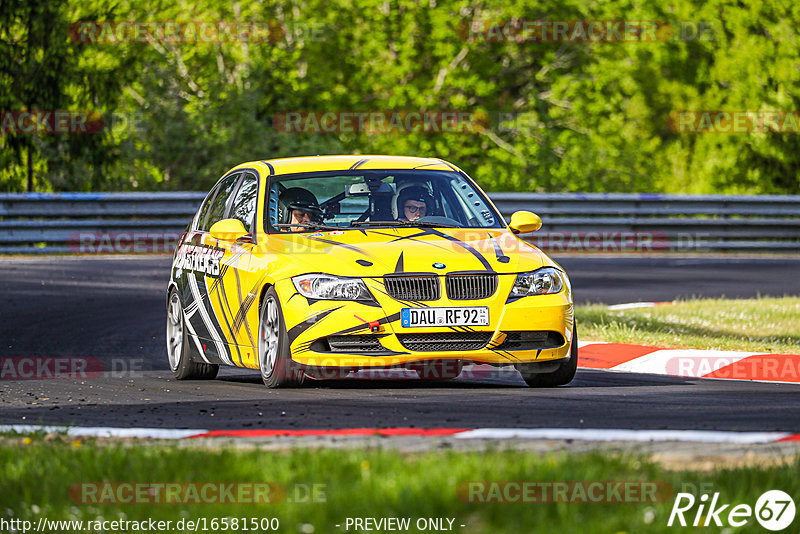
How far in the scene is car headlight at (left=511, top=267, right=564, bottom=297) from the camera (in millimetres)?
9531

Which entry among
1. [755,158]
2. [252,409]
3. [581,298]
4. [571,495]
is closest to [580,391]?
[252,409]

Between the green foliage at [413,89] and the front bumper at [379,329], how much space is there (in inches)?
744

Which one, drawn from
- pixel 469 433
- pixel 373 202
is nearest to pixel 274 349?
pixel 373 202

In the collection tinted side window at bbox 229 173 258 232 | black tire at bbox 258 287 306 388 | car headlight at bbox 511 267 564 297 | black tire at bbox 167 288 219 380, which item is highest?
tinted side window at bbox 229 173 258 232

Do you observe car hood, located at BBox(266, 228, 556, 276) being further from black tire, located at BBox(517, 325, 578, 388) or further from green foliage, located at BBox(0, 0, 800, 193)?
green foliage, located at BBox(0, 0, 800, 193)

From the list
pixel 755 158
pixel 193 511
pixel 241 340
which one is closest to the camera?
pixel 193 511

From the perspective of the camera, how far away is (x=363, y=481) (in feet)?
17.9

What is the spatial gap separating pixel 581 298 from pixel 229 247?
7881 mm

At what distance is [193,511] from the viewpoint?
5.07 metres

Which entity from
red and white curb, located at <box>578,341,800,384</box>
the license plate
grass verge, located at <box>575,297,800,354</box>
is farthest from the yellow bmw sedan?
grass verge, located at <box>575,297,800,354</box>

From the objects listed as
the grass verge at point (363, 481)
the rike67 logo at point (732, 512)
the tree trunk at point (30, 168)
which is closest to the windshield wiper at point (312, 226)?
the grass verge at point (363, 481)

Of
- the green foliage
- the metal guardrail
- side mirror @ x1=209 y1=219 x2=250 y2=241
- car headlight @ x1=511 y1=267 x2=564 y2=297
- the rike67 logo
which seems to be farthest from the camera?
the green foliage

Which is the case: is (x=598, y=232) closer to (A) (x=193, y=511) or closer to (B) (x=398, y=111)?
(B) (x=398, y=111)

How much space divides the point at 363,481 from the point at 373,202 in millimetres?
5268
